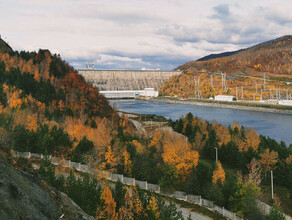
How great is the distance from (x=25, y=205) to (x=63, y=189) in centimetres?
646

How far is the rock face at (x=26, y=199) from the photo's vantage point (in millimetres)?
5508

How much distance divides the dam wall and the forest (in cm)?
7981

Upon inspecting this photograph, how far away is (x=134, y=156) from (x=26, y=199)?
16.0 m

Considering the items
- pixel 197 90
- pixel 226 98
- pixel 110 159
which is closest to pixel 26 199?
pixel 110 159

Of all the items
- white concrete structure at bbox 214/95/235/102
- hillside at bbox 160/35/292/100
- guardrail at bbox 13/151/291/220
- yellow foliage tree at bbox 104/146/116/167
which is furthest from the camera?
hillside at bbox 160/35/292/100

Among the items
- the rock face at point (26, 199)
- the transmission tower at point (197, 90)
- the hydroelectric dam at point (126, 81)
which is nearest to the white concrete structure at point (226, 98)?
the transmission tower at point (197, 90)

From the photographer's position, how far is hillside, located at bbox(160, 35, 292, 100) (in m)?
94.8

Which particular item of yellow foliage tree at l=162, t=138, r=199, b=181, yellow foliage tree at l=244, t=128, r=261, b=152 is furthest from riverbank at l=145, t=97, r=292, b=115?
yellow foliage tree at l=162, t=138, r=199, b=181

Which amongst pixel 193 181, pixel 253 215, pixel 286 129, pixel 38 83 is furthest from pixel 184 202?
pixel 286 129

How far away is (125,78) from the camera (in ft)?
419

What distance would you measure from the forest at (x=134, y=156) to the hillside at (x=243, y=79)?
199 feet

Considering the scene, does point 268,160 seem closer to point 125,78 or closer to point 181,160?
point 181,160

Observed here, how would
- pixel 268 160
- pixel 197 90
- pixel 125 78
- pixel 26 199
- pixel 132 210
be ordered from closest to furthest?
pixel 26 199 < pixel 132 210 < pixel 268 160 < pixel 197 90 < pixel 125 78

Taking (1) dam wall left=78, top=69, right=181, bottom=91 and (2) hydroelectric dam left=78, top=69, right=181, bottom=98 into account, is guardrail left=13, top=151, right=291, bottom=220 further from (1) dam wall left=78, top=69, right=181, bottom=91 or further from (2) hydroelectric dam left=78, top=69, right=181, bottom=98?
(1) dam wall left=78, top=69, right=181, bottom=91
